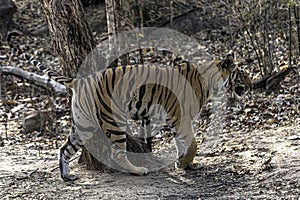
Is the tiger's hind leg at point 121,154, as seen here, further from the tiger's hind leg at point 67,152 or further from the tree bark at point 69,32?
the tree bark at point 69,32

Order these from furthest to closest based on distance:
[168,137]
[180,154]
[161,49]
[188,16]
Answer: [188,16]
[161,49]
[168,137]
[180,154]

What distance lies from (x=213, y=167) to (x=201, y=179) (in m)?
0.33

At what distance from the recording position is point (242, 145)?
643cm

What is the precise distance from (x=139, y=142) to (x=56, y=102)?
3.53 meters

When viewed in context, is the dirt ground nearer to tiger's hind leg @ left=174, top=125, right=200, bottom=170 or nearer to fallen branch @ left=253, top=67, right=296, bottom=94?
tiger's hind leg @ left=174, top=125, right=200, bottom=170

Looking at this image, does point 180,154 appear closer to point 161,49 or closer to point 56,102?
point 56,102

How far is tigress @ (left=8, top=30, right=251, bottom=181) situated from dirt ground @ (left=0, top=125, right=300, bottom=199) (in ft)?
0.67

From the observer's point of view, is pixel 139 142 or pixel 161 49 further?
pixel 161 49

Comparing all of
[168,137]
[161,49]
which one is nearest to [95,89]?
[168,137]

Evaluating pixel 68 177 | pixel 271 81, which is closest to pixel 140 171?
pixel 68 177

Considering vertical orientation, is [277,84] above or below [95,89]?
below

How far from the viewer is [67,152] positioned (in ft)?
18.8

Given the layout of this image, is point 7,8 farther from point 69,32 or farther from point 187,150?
point 187,150

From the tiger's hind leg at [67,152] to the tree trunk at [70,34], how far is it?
0.89 ft
